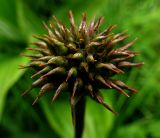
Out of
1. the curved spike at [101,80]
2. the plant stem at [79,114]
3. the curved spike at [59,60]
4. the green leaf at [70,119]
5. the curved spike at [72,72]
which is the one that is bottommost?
the green leaf at [70,119]

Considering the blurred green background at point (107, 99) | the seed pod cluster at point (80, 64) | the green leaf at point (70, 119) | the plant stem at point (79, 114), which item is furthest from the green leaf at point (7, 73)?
the seed pod cluster at point (80, 64)

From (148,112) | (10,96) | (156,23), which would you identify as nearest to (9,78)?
(10,96)

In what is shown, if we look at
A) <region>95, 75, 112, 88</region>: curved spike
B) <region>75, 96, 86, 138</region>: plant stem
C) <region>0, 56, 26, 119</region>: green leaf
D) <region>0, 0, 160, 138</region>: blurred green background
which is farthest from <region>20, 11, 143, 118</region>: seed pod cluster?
<region>0, 56, 26, 119</region>: green leaf

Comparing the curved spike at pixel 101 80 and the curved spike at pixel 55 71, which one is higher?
the curved spike at pixel 55 71

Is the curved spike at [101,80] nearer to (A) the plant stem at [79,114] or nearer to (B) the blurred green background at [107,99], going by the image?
(A) the plant stem at [79,114]

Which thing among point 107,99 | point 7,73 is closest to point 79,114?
point 107,99

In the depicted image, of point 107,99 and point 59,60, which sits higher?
point 59,60

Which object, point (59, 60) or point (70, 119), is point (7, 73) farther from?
point (59, 60)
